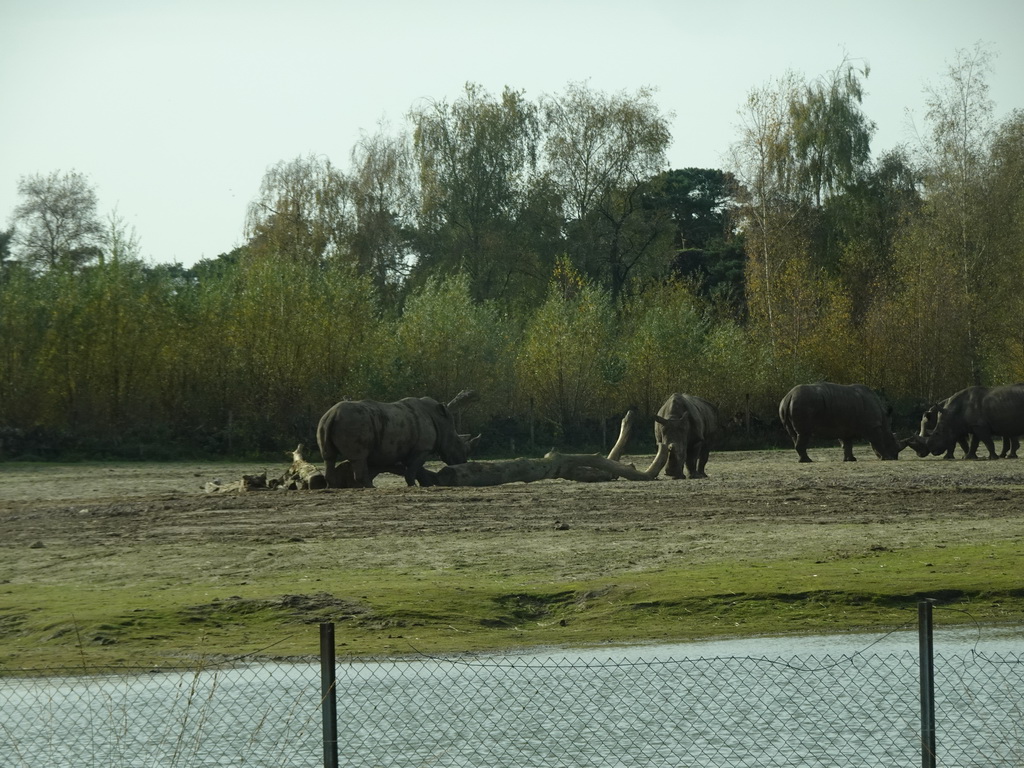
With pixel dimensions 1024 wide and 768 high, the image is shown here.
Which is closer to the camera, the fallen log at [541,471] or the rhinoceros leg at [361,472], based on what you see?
the rhinoceros leg at [361,472]

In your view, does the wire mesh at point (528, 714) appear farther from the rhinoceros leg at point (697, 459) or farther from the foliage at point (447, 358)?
the foliage at point (447, 358)

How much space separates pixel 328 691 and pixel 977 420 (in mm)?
32811

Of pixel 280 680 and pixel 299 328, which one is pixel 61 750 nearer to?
pixel 280 680

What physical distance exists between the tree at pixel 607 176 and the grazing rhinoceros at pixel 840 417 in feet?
65.9

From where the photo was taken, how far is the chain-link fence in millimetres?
9125

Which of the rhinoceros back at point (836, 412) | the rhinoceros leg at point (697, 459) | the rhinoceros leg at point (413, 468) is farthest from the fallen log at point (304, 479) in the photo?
the rhinoceros back at point (836, 412)

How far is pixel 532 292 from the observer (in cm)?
5631

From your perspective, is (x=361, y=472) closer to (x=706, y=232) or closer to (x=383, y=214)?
(x=383, y=214)

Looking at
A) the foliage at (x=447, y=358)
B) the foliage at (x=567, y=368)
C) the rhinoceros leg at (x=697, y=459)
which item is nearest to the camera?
the rhinoceros leg at (x=697, y=459)

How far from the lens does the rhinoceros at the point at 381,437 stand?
26.2m

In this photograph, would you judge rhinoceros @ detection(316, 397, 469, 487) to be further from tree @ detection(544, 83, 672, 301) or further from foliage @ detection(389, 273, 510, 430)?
tree @ detection(544, 83, 672, 301)

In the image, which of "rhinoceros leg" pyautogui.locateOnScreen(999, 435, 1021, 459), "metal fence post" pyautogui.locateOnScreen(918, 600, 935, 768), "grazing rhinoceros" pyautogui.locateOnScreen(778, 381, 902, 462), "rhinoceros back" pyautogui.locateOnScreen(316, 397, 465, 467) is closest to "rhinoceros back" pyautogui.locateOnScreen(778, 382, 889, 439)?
"grazing rhinoceros" pyautogui.locateOnScreen(778, 381, 902, 462)

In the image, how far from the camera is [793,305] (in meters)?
51.3

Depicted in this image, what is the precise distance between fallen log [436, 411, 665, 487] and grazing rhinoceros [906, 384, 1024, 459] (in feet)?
40.2
